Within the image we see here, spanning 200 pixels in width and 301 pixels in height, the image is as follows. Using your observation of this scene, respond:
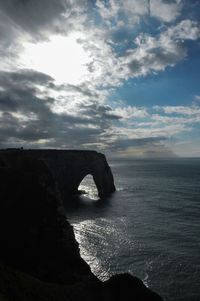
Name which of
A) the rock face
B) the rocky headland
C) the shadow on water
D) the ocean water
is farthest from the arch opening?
the rocky headland

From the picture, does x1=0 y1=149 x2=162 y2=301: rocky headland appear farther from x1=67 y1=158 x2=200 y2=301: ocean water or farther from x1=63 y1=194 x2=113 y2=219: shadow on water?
x1=63 y1=194 x2=113 y2=219: shadow on water

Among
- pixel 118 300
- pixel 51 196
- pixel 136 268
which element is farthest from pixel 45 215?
pixel 136 268

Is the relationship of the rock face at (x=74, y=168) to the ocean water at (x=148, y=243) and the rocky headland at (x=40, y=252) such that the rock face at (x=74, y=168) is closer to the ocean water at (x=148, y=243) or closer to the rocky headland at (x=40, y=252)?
the ocean water at (x=148, y=243)

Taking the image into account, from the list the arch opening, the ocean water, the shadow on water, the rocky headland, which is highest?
the rocky headland

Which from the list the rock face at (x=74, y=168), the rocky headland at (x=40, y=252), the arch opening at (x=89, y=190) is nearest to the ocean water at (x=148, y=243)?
the rocky headland at (x=40, y=252)

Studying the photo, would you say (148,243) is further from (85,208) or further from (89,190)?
(89,190)

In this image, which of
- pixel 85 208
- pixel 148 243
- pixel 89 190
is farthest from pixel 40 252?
pixel 89 190

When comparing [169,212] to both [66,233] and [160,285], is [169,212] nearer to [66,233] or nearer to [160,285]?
[160,285]
